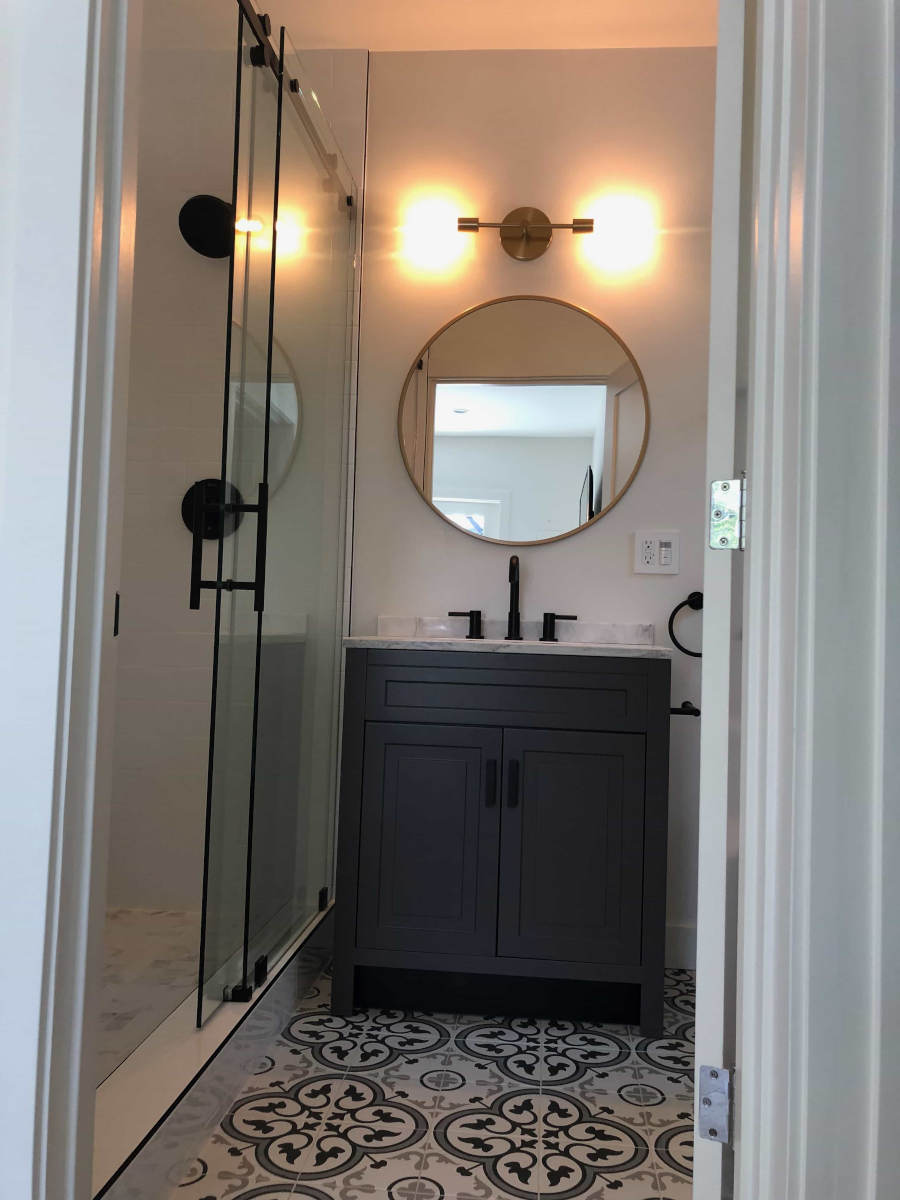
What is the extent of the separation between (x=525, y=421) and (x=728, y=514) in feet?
6.03

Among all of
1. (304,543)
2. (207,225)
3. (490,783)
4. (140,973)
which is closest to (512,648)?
(490,783)

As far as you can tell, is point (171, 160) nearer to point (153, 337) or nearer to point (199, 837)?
point (153, 337)

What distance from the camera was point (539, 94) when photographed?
3016 millimetres

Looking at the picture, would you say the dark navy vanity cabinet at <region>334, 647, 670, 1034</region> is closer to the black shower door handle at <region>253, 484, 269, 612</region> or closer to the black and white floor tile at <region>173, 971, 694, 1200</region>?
the black and white floor tile at <region>173, 971, 694, 1200</region>

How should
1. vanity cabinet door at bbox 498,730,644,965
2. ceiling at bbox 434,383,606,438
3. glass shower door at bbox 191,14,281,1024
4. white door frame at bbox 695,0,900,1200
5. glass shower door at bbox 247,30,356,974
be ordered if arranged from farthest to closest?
ceiling at bbox 434,383,606,438, vanity cabinet door at bbox 498,730,644,965, glass shower door at bbox 247,30,356,974, glass shower door at bbox 191,14,281,1024, white door frame at bbox 695,0,900,1200

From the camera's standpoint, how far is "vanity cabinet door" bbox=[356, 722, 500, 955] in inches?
93.0

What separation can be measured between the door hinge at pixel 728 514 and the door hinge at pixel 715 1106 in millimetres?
641

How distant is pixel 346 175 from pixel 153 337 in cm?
78

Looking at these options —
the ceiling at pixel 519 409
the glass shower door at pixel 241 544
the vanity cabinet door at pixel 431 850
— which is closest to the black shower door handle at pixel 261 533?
the glass shower door at pixel 241 544

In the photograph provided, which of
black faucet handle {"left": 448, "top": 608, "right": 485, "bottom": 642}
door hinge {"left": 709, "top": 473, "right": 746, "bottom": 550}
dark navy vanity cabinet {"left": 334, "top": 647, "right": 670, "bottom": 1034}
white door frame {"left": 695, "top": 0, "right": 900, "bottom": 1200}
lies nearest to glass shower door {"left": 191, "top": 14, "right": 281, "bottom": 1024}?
dark navy vanity cabinet {"left": 334, "top": 647, "right": 670, "bottom": 1034}

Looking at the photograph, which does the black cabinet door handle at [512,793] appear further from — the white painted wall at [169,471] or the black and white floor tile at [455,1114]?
the white painted wall at [169,471]

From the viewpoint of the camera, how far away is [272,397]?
7.05 feet

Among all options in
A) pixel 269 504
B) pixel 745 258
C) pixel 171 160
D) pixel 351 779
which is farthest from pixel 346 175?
pixel 745 258

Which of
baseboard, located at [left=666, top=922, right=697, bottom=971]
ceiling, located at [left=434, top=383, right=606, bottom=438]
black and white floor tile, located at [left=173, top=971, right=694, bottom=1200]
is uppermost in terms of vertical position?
ceiling, located at [left=434, top=383, right=606, bottom=438]
